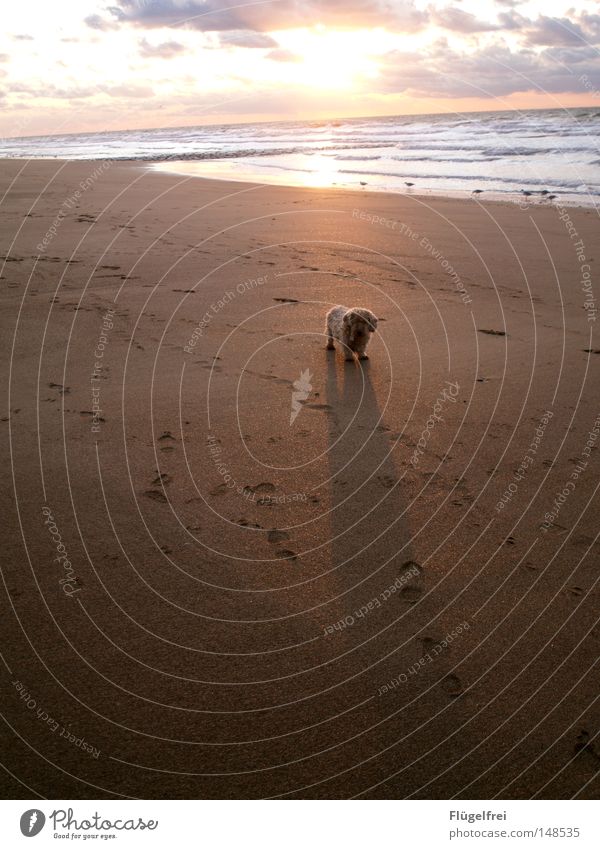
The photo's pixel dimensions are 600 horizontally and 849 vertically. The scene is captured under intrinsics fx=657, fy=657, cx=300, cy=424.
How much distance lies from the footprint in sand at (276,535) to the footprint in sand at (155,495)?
3.08ft

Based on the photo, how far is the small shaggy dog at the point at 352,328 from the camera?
7.94 metres

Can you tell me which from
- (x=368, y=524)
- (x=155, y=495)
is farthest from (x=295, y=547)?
(x=155, y=495)

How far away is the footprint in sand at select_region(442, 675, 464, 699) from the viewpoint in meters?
3.53

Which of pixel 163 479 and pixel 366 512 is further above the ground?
pixel 163 479

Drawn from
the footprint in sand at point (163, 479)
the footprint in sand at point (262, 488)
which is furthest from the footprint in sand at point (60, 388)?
the footprint in sand at point (262, 488)

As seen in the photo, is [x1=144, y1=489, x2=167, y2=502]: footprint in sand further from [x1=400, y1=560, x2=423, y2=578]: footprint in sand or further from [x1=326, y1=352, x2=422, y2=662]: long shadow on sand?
[x1=400, y1=560, x2=423, y2=578]: footprint in sand

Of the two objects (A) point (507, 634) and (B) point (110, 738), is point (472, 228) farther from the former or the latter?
(B) point (110, 738)

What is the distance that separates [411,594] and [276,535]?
111 centimetres

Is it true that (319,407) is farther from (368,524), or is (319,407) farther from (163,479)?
(368,524)

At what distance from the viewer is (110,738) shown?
3.26 meters

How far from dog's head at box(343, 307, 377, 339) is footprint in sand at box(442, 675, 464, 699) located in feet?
16.5

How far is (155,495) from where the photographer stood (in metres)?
5.25

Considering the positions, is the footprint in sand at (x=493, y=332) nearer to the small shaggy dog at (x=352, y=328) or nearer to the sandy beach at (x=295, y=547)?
the sandy beach at (x=295, y=547)

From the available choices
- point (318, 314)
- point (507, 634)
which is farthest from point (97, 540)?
point (318, 314)
